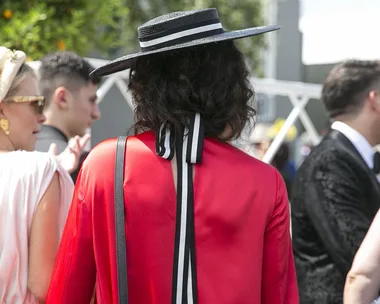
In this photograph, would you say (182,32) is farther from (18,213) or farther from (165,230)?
(18,213)

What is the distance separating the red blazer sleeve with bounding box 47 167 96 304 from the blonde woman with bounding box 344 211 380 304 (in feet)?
3.16

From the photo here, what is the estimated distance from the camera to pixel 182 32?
6.78 feet

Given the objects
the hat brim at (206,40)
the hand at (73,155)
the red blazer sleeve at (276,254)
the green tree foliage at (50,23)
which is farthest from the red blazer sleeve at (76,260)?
the green tree foliage at (50,23)

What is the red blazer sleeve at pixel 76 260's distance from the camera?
2016mm

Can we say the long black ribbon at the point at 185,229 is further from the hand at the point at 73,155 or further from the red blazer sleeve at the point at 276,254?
the hand at the point at 73,155

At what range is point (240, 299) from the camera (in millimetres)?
1987

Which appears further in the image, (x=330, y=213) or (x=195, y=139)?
(x=330, y=213)

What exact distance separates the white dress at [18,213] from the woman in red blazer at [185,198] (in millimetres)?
284

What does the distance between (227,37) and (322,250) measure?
4.94 ft

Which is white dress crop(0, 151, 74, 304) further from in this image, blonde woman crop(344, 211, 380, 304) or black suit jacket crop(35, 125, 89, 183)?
black suit jacket crop(35, 125, 89, 183)

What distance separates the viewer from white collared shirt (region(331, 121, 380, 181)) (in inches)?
130

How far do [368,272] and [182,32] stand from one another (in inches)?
41.8

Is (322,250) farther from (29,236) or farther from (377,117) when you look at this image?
(29,236)

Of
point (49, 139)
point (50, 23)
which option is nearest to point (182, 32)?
point (49, 139)
